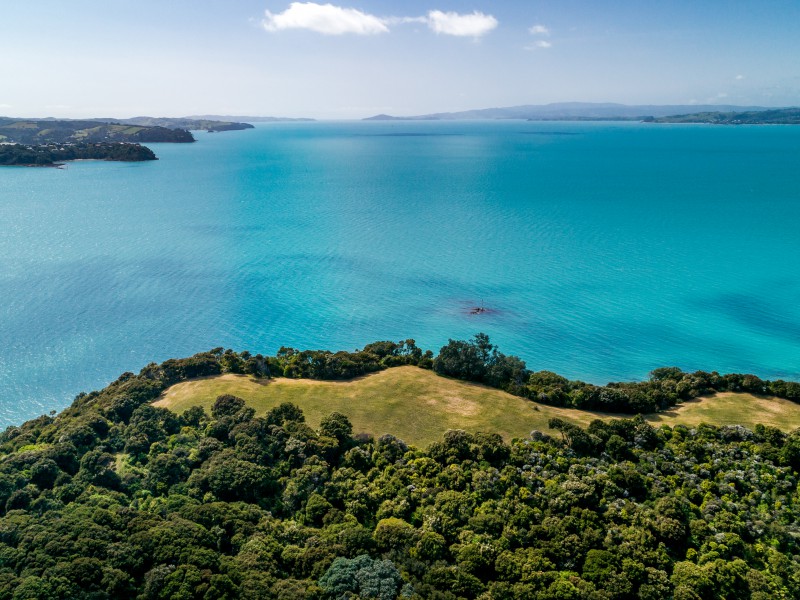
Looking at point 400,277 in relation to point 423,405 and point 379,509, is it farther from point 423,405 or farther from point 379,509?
point 379,509

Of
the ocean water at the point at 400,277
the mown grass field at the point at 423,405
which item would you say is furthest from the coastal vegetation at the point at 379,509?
the ocean water at the point at 400,277

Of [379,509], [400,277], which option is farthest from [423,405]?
[400,277]

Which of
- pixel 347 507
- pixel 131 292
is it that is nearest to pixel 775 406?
pixel 347 507

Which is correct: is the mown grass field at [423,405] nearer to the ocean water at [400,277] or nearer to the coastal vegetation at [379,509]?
the coastal vegetation at [379,509]

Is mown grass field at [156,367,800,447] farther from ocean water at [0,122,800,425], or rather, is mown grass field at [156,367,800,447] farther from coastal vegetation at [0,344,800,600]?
ocean water at [0,122,800,425]

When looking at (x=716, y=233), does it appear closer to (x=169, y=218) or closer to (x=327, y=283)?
(x=327, y=283)
